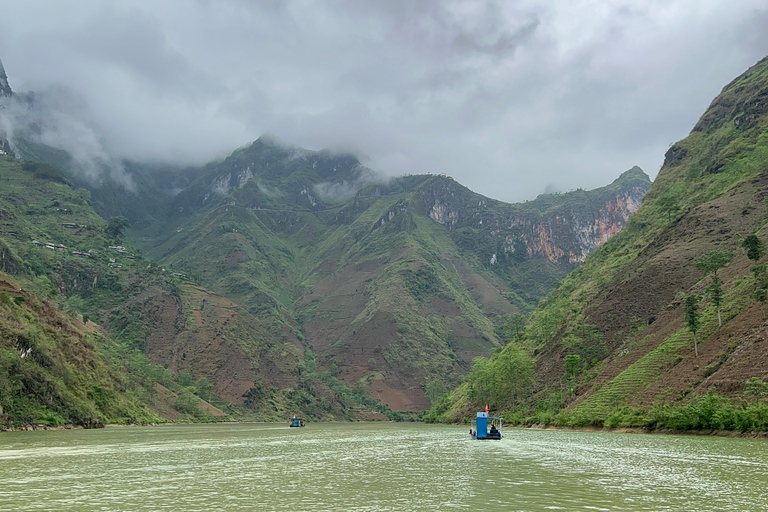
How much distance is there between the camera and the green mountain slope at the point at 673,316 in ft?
217

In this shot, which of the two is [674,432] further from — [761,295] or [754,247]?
[754,247]

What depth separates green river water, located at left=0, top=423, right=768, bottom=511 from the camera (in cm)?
2319

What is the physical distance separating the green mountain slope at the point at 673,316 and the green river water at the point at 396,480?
60.7ft

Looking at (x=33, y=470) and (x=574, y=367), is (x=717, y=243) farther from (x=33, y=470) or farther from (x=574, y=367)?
(x=33, y=470)

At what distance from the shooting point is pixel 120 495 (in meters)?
25.7

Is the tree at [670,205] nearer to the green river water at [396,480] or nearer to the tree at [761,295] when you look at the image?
the tree at [761,295]

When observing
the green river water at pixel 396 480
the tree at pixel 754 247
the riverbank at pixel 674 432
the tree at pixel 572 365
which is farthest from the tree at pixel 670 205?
the green river water at pixel 396 480

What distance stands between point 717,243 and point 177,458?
103m

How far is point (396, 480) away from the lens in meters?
31.1

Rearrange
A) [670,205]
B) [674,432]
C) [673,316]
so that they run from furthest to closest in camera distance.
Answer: [670,205], [673,316], [674,432]

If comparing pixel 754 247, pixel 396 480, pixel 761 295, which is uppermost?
pixel 754 247

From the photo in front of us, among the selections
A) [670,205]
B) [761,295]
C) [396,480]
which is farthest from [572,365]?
[396,480]

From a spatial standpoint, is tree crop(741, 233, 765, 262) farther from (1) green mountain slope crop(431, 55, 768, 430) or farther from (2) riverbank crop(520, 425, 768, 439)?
(2) riverbank crop(520, 425, 768, 439)

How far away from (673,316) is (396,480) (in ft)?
267
